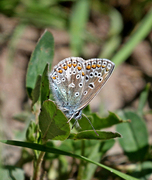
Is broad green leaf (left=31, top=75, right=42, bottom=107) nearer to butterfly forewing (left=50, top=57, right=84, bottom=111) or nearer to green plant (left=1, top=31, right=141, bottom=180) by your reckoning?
green plant (left=1, top=31, right=141, bottom=180)

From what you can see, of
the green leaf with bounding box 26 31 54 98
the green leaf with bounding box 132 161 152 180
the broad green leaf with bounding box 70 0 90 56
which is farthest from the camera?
the broad green leaf with bounding box 70 0 90 56

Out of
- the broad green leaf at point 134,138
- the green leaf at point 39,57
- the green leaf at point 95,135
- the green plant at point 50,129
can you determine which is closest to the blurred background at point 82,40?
the broad green leaf at point 134,138

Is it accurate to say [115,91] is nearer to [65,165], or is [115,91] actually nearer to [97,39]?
[97,39]

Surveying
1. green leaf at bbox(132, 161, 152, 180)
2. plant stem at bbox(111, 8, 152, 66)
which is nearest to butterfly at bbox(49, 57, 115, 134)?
green leaf at bbox(132, 161, 152, 180)

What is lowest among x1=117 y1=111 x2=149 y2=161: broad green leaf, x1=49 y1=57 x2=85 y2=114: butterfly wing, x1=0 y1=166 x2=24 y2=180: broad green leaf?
x1=0 y1=166 x2=24 y2=180: broad green leaf

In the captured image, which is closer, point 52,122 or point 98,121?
point 52,122

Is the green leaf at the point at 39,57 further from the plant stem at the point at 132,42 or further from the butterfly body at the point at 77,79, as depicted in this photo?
the plant stem at the point at 132,42

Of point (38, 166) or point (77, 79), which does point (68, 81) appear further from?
point (38, 166)

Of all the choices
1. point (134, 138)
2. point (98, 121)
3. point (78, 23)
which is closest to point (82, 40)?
point (78, 23)
